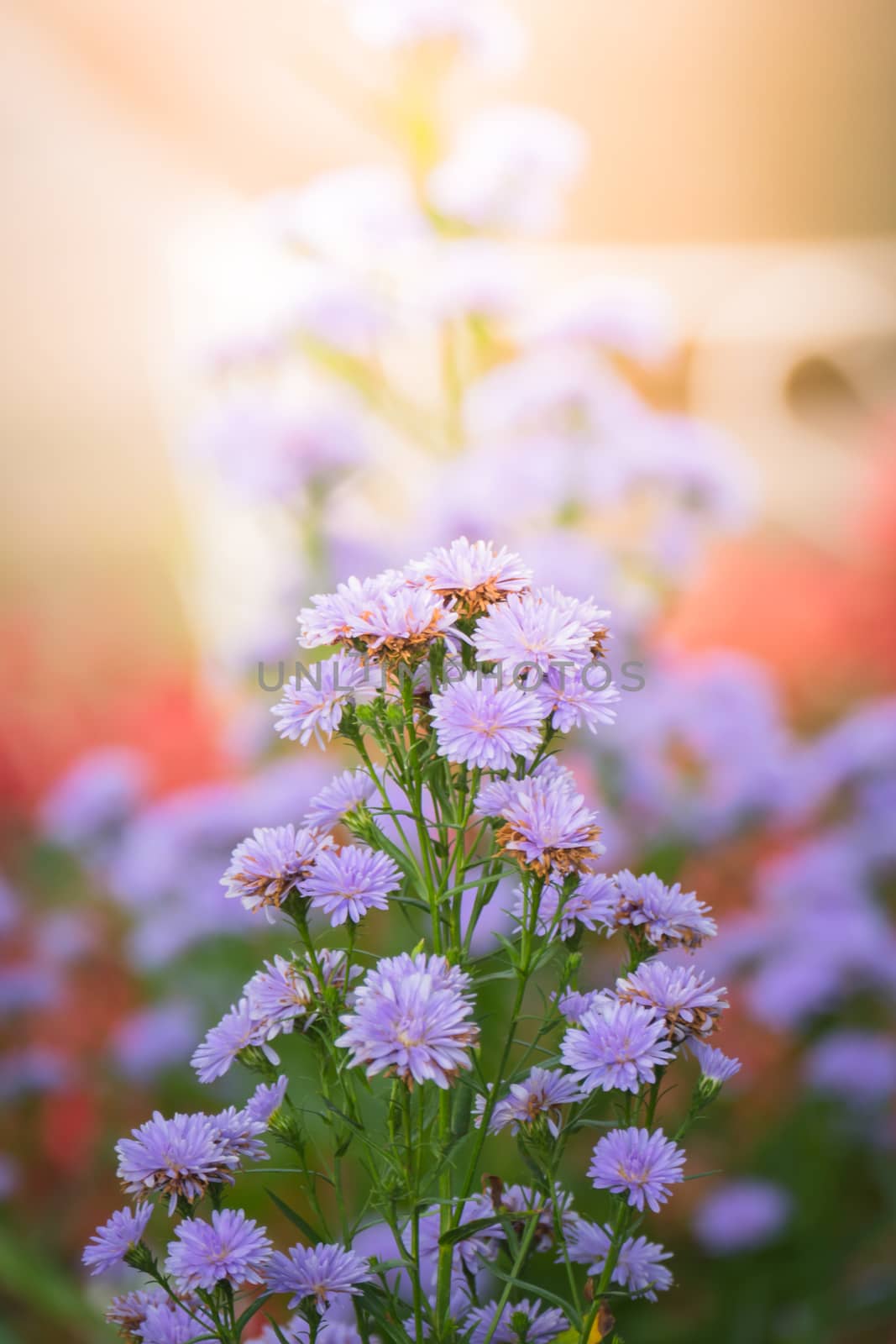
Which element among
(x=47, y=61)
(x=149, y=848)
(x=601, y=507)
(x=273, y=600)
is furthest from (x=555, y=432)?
(x=47, y=61)

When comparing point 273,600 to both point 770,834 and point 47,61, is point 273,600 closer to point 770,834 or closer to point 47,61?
point 770,834

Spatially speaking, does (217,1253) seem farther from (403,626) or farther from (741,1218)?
(741,1218)

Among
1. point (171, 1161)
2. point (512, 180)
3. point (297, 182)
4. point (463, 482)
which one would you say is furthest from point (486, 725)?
point (297, 182)

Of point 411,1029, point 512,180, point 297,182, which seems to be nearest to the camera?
point 411,1029

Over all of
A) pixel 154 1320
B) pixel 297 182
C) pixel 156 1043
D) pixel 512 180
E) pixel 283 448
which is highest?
pixel 297 182

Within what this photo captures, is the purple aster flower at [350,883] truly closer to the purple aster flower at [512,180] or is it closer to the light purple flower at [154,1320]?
the light purple flower at [154,1320]

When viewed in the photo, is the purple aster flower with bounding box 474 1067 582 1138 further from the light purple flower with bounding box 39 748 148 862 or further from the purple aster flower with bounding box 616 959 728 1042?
the light purple flower with bounding box 39 748 148 862

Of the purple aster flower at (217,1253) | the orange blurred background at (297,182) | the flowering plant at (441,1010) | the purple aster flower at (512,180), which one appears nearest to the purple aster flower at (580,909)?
the flowering plant at (441,1010)
